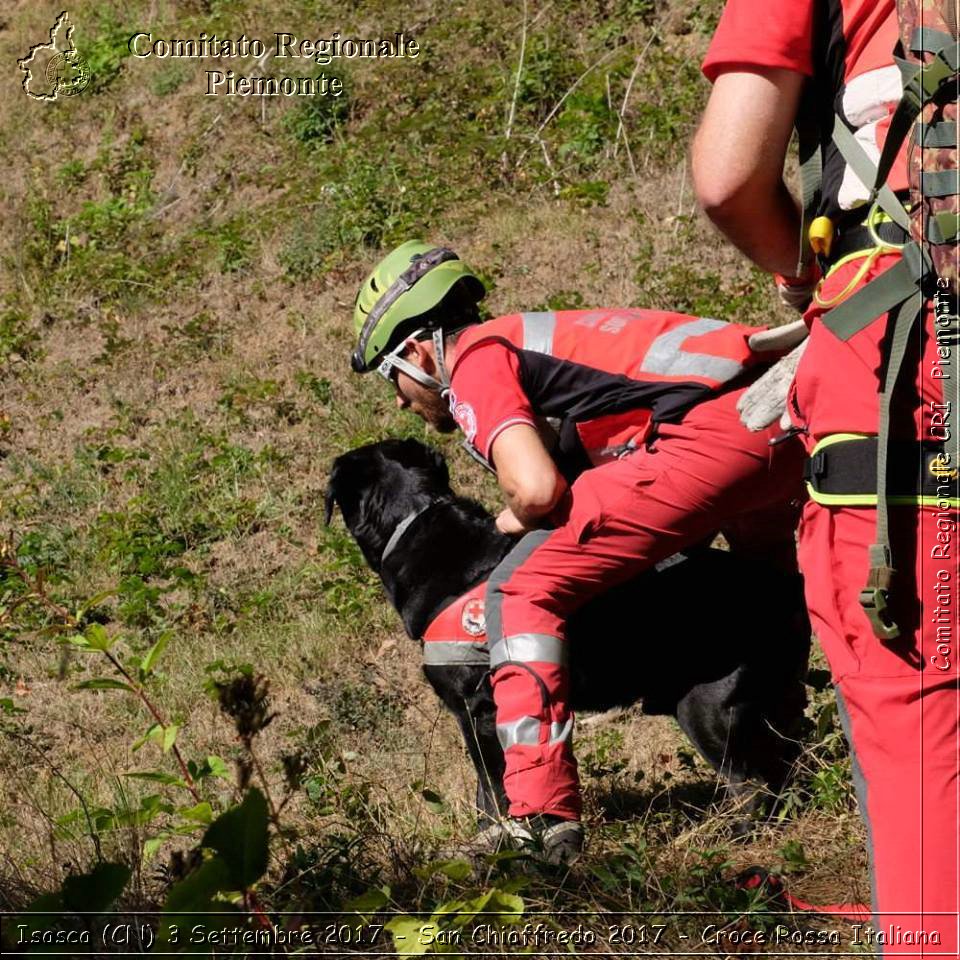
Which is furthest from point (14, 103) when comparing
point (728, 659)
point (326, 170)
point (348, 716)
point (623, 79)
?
point (728, 659)

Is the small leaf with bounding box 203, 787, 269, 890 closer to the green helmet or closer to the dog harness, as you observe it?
the dog harness

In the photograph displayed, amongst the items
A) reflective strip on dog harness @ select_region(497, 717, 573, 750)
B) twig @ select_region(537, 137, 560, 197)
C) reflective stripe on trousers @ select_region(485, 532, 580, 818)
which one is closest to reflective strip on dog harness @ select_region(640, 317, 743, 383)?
reflective stripe on trousers @ select_region(485, 532, 580, 818)

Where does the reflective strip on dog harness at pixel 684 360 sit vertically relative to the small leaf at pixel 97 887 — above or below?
above

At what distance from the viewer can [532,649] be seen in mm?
3553

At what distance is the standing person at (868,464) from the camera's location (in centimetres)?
207

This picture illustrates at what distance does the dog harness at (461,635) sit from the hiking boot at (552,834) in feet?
2.81

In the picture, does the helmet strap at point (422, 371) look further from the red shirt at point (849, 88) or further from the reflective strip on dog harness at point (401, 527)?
the red shirt at point (849, 88)

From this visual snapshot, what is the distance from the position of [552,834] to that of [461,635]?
101cm

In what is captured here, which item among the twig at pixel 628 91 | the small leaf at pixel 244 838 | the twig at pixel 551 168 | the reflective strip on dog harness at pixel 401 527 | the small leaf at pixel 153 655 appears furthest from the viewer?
the twig at pixel 628 91

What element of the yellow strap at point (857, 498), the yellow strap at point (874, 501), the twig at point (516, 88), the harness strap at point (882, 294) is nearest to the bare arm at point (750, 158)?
the harness strap at point (882, 294)

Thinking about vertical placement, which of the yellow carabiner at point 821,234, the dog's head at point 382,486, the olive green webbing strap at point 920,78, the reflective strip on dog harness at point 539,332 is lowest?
the dog's head at point 382,486

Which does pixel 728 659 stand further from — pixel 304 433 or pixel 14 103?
pixel 14 103

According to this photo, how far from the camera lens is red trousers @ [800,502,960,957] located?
2064 mm

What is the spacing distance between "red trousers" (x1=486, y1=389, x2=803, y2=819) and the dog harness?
1.73 ft
